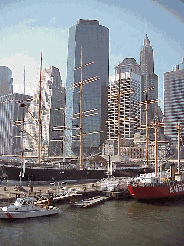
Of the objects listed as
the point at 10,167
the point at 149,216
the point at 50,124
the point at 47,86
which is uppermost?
the point at 47,86

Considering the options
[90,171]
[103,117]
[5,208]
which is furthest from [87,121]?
[5,208]

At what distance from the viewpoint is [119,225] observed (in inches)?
999

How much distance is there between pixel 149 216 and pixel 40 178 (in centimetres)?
2501

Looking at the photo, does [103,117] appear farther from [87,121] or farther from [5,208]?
[5,208]

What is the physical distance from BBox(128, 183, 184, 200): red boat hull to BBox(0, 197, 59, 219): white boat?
1292 cm

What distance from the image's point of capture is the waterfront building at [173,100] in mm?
189625

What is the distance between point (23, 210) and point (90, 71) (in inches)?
6350

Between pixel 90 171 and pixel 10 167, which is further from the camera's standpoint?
pixel 90 171


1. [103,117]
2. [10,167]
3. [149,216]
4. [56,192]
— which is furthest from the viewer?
[103,117]

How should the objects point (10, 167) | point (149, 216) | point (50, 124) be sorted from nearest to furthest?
point (149, 216) < point (10, 167) < point (50, 124)

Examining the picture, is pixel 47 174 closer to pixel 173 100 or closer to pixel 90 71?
pixel 90 71

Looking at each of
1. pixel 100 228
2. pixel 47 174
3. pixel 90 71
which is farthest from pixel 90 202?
pixel 90 71

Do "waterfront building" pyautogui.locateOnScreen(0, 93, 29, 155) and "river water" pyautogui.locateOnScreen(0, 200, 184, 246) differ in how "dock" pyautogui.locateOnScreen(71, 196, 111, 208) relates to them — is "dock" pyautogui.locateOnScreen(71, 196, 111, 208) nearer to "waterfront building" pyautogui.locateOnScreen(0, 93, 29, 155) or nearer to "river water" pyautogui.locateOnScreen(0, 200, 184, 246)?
"river water" pyautogui.locateOnScreen(0, 200, 184, 246)

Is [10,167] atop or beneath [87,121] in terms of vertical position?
beneath
